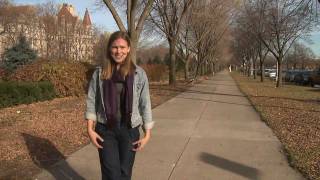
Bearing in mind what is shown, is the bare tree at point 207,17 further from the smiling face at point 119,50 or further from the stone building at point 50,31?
the smiling face at point 119,50

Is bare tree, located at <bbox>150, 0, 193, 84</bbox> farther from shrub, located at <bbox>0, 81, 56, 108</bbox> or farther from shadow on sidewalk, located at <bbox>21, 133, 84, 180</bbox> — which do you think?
shadow on sidewalk, located at <bbox>21, 133, 84, 180</bbox>

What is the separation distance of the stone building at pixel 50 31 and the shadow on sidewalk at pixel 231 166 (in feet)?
147

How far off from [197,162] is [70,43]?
4848cm

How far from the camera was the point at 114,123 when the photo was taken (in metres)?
4.14

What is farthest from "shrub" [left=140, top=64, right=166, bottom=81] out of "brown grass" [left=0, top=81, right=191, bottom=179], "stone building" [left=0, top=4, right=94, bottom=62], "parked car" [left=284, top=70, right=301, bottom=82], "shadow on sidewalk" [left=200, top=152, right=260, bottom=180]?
"shadow on sidewalk" [left=200, top=152, right=260, bottom=180]

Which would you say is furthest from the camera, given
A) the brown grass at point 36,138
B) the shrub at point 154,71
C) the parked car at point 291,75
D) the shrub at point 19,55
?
the parked car at point 291,75

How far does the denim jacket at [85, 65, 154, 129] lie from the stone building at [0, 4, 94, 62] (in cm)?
4784

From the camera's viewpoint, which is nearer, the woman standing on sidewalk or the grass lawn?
the woman standing on sidewalk

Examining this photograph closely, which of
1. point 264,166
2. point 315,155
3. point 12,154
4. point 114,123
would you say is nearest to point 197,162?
point 264,166

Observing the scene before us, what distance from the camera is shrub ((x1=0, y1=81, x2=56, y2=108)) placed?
1518 cm

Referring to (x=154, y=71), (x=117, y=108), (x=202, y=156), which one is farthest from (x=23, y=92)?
(x=154, y=71)

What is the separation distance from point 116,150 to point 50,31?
51.1m

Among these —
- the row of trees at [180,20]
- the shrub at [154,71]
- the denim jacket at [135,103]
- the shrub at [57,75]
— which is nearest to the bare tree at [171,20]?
the row of trees at [180,20]

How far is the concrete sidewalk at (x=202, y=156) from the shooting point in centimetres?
654
